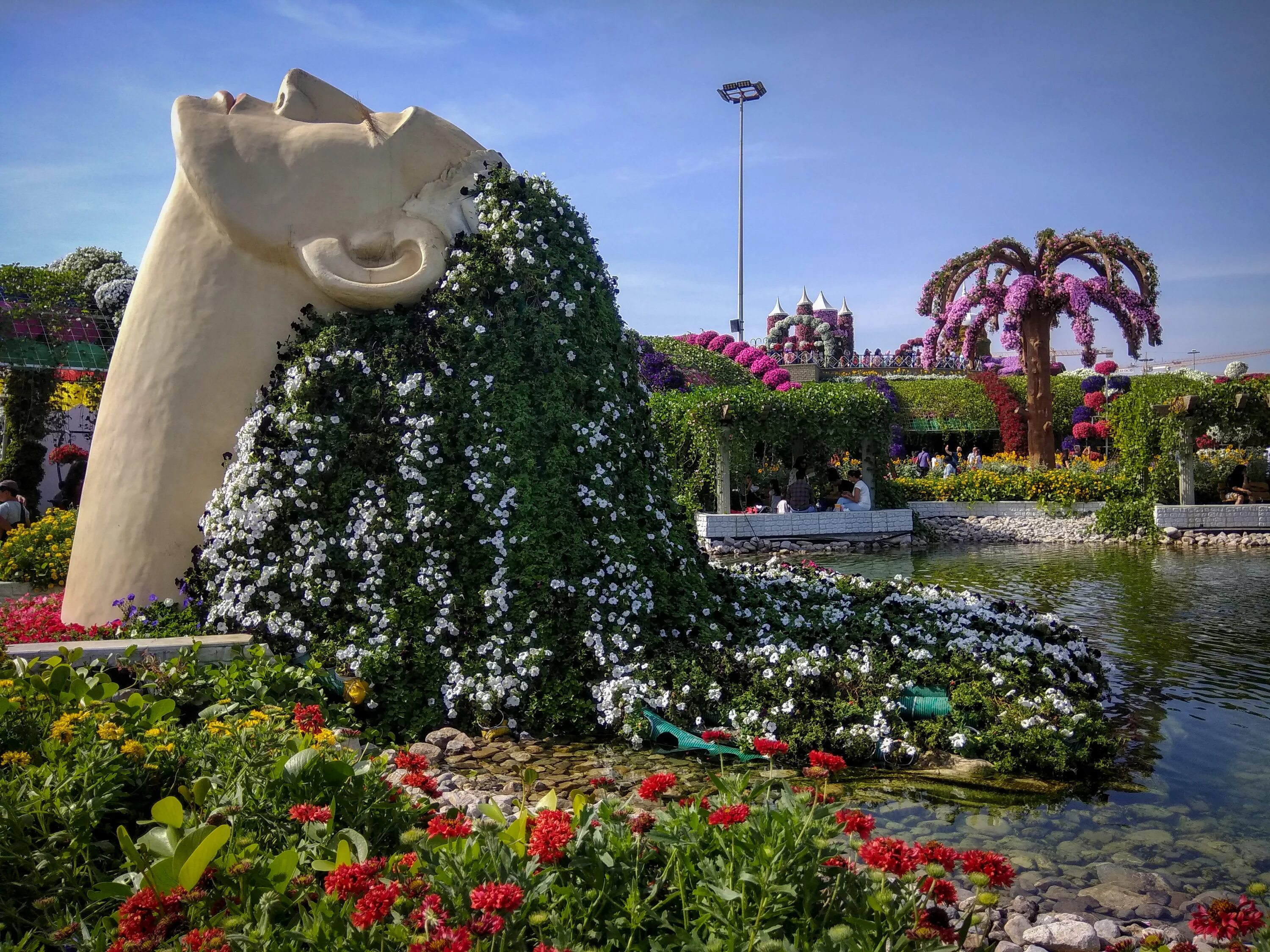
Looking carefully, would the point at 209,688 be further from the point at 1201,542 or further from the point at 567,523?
the point at 1201,542

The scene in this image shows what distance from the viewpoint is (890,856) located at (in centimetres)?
174

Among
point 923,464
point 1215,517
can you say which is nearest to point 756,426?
point 1215,517

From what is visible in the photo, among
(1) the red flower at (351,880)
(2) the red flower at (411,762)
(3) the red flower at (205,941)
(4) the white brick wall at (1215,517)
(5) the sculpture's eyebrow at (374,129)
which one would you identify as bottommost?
(3) the red flower at (205,941)

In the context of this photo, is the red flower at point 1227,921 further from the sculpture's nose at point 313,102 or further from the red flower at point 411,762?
the sculpture's nose at point 313,102

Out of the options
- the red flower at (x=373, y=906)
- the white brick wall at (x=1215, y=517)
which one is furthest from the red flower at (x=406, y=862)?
the white brick wall at (x=1215, y=517)

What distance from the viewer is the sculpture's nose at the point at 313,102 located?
5222 mm

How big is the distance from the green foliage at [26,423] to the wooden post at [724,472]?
456 inches

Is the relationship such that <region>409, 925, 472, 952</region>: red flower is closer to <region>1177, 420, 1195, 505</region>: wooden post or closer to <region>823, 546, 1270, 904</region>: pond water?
<region>823, 546, 1270, 904</region>: pond water

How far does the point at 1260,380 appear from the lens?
1508 cm

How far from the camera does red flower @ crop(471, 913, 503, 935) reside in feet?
5.34

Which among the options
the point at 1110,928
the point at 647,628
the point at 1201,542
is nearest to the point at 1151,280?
the point at 1201,542

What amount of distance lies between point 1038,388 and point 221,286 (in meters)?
19.6

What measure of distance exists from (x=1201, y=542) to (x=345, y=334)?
14180 mm

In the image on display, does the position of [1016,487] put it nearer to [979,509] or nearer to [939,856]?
[979,509]
